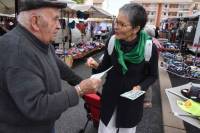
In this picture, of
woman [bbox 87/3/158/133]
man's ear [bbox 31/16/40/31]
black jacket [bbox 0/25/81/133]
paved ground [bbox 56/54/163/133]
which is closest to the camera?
black jacket [bbox 0/25/81/133]

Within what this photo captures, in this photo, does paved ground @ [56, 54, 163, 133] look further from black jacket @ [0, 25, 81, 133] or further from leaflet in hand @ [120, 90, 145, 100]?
black jacket @ [0, 25, 81, 133]

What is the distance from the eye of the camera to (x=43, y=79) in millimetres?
1371

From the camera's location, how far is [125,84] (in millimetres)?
2111

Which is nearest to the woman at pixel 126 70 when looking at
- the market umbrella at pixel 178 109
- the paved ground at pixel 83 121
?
the market umbrella at pixel 178 109

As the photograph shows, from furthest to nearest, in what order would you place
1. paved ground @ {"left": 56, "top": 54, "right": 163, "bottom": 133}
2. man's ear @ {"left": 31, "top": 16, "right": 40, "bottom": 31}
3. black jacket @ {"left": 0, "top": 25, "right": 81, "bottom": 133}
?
paved ground @ {"left": 56, "top": 54, "right": 163, "bottom": 133} < man's ear @ {"left": 31, "top": 16, "right": 40, "bottom": 31} < black jacket @ {"left": 0, "top": 25, "right": 81, "bottom": 133}

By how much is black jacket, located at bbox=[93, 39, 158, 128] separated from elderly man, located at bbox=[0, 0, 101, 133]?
2.08 feet

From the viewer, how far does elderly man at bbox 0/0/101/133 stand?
4.07 feet

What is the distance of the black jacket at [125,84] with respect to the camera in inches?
→ 82.9

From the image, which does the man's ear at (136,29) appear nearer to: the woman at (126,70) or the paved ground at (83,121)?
the woman at (126,70)

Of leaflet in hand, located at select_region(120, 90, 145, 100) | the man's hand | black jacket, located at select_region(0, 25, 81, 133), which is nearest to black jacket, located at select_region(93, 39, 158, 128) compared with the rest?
leaflet in hand, located at select_region(120, 90, 145, 100)

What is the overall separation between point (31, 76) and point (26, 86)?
6 cm

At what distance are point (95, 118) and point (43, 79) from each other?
2.42 m

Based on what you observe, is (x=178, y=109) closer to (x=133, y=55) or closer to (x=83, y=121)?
(x=133, y=55)

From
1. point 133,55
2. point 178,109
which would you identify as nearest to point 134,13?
point 133,55
